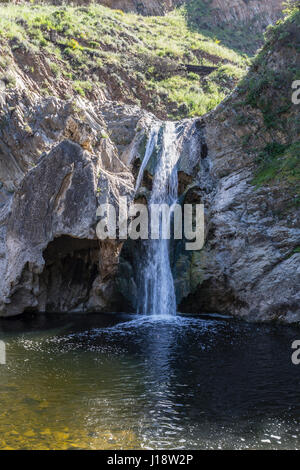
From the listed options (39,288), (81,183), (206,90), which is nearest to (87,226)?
(81,183)

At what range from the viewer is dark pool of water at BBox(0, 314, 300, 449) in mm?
7195

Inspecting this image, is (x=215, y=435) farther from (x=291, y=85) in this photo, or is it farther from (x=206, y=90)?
(x=206, y=90)

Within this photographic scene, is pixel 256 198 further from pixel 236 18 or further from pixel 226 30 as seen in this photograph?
pixel 236 18

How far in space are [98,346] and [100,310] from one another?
22.1 feet

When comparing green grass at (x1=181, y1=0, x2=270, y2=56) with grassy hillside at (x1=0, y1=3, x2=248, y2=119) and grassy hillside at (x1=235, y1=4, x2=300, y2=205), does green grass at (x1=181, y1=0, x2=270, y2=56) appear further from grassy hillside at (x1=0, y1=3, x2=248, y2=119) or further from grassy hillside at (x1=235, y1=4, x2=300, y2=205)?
grassy hillside at (x1=235, y1=4, x2=300, y2=205)

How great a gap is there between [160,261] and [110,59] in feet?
89.1

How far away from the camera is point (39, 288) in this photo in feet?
61.7

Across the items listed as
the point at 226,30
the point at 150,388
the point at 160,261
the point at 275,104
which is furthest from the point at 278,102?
the point at 226,30

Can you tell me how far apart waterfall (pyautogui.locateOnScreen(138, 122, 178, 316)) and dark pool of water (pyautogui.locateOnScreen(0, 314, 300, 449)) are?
3.57m

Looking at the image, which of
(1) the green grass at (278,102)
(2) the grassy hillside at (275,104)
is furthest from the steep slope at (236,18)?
(2) the grassy hillside at (275,104)

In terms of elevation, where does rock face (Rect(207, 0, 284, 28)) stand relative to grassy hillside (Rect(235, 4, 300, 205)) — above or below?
above

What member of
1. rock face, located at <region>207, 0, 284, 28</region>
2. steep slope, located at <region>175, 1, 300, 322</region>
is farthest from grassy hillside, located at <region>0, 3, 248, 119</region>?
steep slope, located at <region>175, 1, 300, 322</region>

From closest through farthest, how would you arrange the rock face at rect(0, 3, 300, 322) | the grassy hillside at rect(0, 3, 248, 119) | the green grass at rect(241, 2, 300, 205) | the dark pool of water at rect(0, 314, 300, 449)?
the dark pool of water at rect(0, 314, 300, 449)
the rock face at rect(0, 3, 300, 322)
the green grass at rect(241, 2, 300, 205)
the grassy hillside at rect(0, 3, 248, 119)

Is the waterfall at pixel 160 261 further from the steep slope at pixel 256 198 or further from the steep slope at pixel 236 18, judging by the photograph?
the steep slope at pixel 236 18
